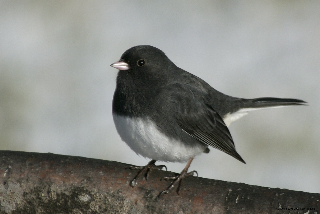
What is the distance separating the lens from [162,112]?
2408mm

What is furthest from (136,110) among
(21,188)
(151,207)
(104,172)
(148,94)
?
(21,188)

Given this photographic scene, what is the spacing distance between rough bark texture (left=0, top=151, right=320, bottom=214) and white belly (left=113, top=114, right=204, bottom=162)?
0.15 metres

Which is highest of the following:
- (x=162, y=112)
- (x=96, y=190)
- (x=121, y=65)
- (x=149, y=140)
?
(x=121, y=65)

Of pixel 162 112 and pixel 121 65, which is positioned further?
pixel 121 65

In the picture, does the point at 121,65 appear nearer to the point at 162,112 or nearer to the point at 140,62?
the point at 140,62

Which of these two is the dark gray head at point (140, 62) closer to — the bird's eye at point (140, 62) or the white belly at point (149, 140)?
the bird's eye at point (140, 62)

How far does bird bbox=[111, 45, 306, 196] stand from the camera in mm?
2346

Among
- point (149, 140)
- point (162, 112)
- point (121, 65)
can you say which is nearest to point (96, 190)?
point (149, 140)

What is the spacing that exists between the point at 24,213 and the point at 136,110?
805 millimetres

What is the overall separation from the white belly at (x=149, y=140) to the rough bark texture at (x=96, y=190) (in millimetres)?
152

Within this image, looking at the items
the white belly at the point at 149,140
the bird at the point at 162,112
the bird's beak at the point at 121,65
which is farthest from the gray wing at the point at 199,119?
the bird's beak at the point at 121,65

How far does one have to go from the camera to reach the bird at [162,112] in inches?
92.4

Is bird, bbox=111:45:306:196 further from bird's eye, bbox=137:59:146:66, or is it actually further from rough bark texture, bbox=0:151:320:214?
rough bark texture, bbox=0:151:320:214

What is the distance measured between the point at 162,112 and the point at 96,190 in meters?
0.60
